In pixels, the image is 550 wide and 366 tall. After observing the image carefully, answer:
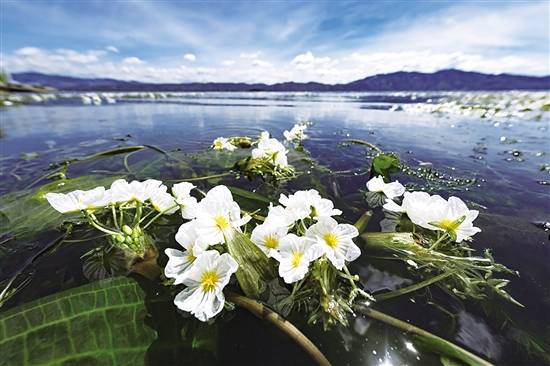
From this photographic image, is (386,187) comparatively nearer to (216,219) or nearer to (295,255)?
(295,255)

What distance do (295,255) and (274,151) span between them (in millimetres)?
1509

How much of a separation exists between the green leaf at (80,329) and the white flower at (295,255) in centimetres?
59

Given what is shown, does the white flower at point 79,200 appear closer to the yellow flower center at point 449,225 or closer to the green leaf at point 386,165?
the yellow flower center at point 449,225

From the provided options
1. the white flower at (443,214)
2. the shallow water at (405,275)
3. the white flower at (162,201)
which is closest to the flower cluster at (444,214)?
the white flower at (443,214)

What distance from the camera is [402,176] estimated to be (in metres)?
2.98

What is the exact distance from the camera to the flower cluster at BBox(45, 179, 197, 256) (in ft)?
3.62

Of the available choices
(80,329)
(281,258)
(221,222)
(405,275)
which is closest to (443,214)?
(405,275)

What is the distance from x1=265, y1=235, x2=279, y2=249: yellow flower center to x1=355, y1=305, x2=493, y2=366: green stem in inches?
19.3

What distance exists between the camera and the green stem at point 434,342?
3.03 feet

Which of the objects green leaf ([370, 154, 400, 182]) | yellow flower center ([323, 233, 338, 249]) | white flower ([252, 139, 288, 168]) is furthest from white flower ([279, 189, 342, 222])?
green leaf ([370, 154, 400, 182])

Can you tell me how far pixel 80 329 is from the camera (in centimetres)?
100

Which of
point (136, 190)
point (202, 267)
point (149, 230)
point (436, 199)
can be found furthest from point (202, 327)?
point (436, 199)

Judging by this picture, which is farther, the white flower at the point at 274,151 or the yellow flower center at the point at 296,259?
→ the white flower at the point at 274,151

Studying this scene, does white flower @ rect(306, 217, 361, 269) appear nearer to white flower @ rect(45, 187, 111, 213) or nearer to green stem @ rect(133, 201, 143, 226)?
Result: green stem @ rect(133, 201, 143, 226)
